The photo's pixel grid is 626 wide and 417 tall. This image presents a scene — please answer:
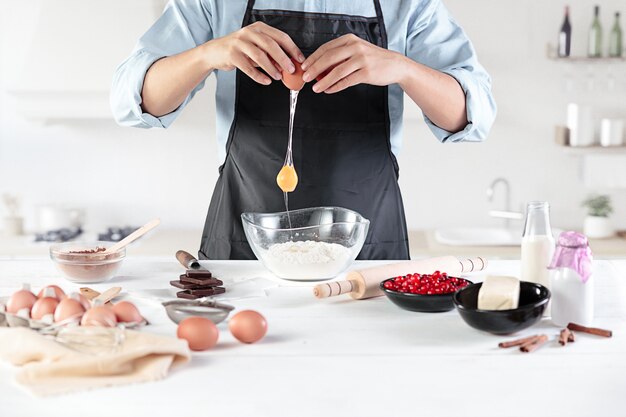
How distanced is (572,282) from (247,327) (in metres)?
0.55

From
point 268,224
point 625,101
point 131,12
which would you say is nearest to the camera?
point 268,224

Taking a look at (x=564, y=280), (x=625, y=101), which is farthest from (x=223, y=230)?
(x=625, y=101)

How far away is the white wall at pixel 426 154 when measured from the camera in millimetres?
4203

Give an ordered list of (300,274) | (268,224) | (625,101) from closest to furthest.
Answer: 1. (300,274)
2. (268,224)
3. (625,101)

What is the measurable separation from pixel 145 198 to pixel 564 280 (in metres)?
3.12

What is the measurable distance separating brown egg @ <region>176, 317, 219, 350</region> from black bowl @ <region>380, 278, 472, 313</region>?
1.21ft

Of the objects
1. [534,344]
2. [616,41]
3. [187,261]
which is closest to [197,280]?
[187,261]

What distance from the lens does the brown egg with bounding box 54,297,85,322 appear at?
137cm

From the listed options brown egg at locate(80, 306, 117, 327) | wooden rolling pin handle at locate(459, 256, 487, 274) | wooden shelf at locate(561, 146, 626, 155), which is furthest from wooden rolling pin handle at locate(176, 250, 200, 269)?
wooden shelf at locate(561, 146, 626, 155)

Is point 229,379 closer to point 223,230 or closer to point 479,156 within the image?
point 223,230

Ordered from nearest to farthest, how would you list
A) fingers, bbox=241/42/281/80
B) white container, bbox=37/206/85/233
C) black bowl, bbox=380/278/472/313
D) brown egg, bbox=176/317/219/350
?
1. brown egg, bbox=176/317/219/350
2. black bowl, bbox=380/278/472/313
3. fingers, bbox=241/42/281/80
4. white container, bbox=37/206/85/233

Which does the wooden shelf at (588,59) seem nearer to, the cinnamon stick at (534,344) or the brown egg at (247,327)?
the cinnamon stick at (534,344)

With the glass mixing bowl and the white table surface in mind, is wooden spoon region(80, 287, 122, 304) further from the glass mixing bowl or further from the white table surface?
the glass mixing bowl

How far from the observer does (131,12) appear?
3830 mm
